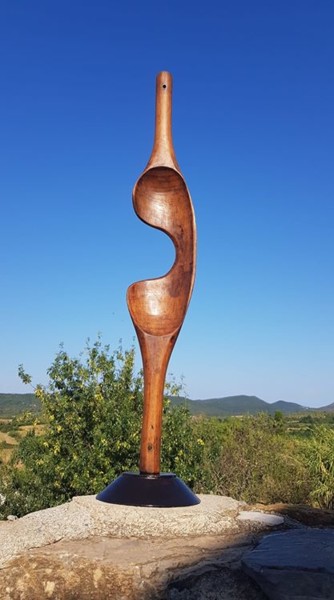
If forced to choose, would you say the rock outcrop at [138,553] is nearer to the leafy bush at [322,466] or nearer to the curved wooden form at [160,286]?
the curved wooden form at [160,286]

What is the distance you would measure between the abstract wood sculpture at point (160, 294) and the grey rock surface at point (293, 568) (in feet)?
3.90

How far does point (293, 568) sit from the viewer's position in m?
3.41

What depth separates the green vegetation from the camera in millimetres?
8797

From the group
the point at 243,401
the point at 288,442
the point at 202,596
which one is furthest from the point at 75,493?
the point at 243,401

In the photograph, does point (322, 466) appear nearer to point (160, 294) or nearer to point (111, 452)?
point (111, 452)

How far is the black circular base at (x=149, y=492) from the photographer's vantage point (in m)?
4.73

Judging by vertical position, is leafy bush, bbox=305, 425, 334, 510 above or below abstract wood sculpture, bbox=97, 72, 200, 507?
below

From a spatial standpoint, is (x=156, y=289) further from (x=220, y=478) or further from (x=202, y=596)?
(x=220, y=478)

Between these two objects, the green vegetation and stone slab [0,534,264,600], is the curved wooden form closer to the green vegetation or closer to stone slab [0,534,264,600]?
stone slab [0,534,264,600]

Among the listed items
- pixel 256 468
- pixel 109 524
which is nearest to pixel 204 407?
pixel 256 468

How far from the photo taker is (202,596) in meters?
3.52

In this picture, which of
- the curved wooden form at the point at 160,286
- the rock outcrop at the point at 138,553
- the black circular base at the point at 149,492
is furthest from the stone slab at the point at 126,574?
the curved wooden form at the point at 160,286

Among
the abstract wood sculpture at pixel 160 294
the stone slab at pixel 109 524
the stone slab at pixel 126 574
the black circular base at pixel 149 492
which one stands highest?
the abstract wood sculpture at pixel 160 294

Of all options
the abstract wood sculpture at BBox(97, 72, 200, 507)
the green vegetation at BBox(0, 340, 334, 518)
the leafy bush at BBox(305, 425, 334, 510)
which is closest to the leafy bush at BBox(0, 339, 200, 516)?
the green vegetation at BBox(0, 340, 334, 518)
